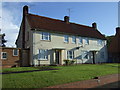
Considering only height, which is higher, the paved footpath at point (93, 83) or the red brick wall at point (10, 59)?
the red brick wall at point (10, 59)

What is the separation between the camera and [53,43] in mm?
23266

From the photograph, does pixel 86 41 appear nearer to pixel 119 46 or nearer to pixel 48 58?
pixel 48 58

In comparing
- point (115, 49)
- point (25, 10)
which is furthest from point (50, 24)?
point (115, 49)

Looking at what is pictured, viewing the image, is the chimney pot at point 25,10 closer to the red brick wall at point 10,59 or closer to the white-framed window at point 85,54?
the red brick wall at point 10,59

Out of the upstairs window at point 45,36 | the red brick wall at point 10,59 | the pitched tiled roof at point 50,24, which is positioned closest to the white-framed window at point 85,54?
the pitched tiled roof at point 50,24

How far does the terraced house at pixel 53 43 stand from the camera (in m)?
21.4

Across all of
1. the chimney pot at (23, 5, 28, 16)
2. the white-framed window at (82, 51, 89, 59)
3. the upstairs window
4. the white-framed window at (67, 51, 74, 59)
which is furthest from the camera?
the white-framed window at (82, 51, 89, 59)

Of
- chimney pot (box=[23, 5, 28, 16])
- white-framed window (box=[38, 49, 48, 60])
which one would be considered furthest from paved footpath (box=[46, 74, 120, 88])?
chimney pot (box=[23, 5, 28, 16])

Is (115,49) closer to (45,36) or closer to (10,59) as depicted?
(45,36)

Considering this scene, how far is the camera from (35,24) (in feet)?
74.1

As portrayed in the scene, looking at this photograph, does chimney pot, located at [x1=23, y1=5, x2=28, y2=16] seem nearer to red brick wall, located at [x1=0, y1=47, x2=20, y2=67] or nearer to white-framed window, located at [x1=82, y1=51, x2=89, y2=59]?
red brick wall, located at [x1=0, y1=47, x2=20, y2=67]

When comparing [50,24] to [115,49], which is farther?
[115,49]

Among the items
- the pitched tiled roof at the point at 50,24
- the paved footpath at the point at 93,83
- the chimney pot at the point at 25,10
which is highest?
the chimney pot at the point at 25,10

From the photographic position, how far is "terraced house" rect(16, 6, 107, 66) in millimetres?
21388
